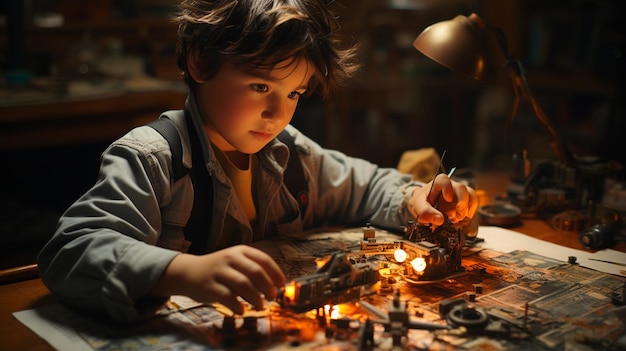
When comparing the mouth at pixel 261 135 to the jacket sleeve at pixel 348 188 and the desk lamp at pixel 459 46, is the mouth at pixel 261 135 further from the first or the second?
the desk lamp at pixel 459 46

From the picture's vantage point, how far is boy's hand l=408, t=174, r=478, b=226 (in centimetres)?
139

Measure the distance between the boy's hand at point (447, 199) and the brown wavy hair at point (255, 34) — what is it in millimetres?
321

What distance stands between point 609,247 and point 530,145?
2.68 metres

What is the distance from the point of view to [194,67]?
4.38 feet

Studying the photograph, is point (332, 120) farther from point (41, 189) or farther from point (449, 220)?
point (449, 220)

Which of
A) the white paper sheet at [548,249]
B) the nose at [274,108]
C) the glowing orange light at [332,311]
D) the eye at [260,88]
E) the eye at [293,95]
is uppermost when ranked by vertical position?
the eye at [260,88]

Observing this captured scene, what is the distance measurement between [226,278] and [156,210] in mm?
273

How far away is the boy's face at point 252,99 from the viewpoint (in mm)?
1256

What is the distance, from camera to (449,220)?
1.36m

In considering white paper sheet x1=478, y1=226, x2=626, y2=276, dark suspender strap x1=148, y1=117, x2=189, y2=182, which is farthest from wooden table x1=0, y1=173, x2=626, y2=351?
A: dark suspender strap x1=148, y1=117, x2=189, y2=182

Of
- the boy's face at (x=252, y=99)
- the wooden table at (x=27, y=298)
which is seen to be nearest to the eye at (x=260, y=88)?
the boy's face at (x=252, y=99)

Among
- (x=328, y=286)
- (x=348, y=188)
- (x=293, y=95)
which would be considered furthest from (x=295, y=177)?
(x=328, y=286)

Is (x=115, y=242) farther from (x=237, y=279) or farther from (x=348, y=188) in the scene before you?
(x=348, y=188)

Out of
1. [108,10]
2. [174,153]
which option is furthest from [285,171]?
[108,10]
